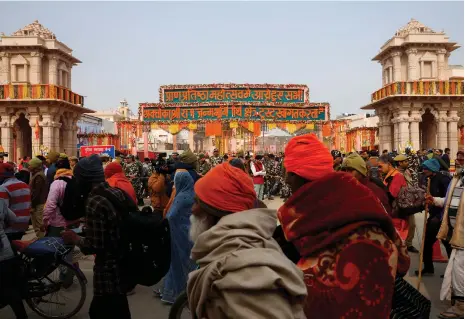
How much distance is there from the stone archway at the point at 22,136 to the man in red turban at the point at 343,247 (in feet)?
89.2

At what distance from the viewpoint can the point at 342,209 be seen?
6.20ft

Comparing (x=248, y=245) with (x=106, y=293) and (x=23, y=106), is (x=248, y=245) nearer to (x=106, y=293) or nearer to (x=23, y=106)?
(x=106, y=293)

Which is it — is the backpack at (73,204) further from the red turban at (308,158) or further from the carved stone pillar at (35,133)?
the carved stone pillar at (35,133)

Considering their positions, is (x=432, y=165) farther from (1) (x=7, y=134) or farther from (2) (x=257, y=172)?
(1) (x=7, y=134)

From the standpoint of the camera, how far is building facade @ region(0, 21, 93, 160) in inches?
977

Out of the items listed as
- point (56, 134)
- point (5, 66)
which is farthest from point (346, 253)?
point (5, 66)

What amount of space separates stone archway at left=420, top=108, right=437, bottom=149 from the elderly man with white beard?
1139 inches

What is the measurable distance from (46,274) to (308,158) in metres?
3.45

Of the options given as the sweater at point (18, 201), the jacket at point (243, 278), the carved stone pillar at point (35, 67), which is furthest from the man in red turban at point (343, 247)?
the carved stone pillar at point (35, 67)

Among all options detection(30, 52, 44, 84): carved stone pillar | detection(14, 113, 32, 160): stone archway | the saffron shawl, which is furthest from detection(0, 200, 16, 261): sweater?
detection(14, 113, 32, 160): stone archway

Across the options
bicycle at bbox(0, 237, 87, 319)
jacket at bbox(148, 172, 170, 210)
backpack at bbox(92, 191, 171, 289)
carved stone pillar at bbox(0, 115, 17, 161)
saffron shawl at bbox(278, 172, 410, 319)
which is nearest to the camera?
saffron shawl at bbox(278, 172, 410, 319)

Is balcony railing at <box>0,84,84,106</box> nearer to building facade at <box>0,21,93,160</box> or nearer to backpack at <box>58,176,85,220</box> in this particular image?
building facade at <box>0,21,93,160</box>

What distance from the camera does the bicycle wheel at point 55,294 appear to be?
4504 millimetres

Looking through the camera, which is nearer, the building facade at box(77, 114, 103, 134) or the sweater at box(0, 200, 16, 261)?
the sweater at box(0, 200, 16, 261)
